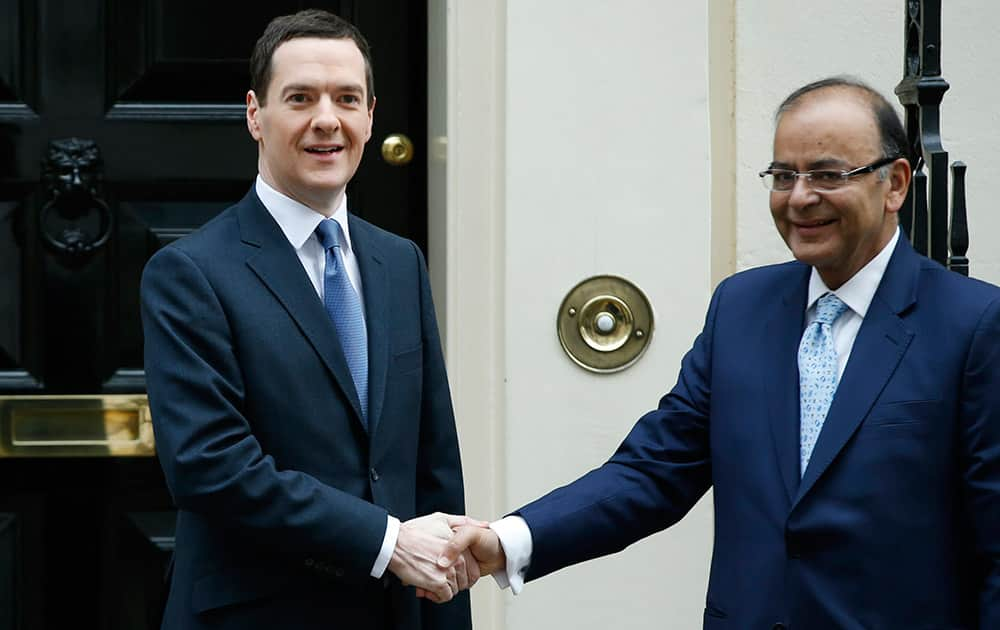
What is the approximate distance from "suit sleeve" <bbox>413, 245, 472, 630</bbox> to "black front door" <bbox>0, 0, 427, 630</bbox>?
1.17 meters

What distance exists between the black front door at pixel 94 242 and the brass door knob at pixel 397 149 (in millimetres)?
329

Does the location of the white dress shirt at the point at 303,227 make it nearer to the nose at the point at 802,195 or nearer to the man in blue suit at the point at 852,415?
the man in blue suit at the point at 852,415

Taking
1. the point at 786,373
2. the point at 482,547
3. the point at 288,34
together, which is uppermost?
the point at 288,34

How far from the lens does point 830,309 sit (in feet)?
8.53

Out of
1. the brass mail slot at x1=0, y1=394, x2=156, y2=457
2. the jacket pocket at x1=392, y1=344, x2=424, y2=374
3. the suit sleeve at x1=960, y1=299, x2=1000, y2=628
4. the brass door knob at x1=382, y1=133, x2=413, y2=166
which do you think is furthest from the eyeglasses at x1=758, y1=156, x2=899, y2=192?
the brass mail slot at x1=0, y1=394, x2=156, y2=457

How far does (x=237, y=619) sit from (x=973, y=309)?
4.15 ft

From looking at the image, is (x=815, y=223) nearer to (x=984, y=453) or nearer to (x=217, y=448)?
(x=984, y=453)

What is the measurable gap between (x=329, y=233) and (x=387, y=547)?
54cm

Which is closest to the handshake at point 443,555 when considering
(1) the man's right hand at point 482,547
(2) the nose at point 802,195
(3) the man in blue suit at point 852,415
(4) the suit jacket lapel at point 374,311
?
(1) the man's right hand at point 482,547

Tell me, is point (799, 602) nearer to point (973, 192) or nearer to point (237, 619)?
point (237, 619)

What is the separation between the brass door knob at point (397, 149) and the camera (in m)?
3.81

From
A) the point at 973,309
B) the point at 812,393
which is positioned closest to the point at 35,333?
the point at 812,393

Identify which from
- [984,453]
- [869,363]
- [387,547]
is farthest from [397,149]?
[984,453]

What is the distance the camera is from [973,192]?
3.61 metres
